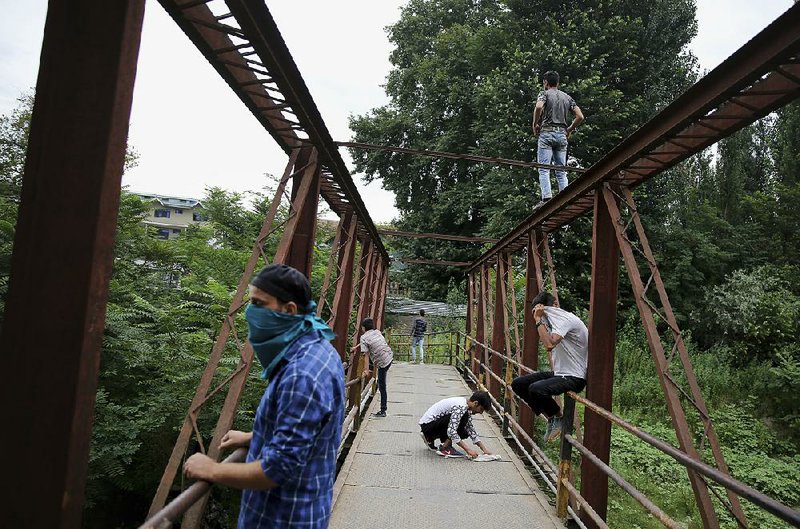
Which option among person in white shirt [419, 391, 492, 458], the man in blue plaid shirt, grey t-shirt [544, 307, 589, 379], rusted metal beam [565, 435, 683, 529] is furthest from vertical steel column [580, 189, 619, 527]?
the man in blue plaid shirt

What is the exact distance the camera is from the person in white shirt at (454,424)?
6.62 meters

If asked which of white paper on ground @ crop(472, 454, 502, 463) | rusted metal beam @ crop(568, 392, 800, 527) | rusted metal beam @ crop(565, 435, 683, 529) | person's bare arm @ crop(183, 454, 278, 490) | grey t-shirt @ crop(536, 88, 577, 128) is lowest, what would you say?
white paper on ground @ crop(472, 454, 502, 463)

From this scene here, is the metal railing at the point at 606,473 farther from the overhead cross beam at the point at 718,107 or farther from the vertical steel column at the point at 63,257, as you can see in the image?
the vertical steel column at the point at 63,257

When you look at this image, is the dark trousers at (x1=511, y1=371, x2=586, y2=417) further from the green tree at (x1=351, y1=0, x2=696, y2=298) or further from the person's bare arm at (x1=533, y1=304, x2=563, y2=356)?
the green tree at (x1=351, y1=0, x2=696, y2=298)

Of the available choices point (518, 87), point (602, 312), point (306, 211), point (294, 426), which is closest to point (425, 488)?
point (602, 312)

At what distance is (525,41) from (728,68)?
16230 millimetres

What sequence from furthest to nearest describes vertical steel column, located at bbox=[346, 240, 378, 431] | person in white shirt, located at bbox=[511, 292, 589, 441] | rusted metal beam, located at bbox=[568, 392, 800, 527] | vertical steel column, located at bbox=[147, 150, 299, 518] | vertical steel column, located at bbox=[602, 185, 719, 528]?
vertical steel column, located at bbox=[346, 240, 378, 431] → person in white shirt, located at bbox=[511, 292, 589, 441] → vertical steel column, located at bbox=[602, 185, 719, 528] → vertical steel column, located at bbox=[147, 150, 299, 518] → rusted metal beam, located at bbox=[568, 392, 800, 527]

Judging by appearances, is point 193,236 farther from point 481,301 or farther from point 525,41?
point 525,41

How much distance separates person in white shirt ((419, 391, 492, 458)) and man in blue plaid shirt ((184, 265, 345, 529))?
475 cm

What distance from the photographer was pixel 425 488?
18.2ft

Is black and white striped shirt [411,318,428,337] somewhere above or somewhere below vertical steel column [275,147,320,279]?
below

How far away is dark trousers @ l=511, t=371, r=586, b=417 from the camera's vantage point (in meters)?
5.30

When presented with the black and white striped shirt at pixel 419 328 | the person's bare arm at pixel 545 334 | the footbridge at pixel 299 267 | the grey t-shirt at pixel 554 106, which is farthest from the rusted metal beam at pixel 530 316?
the black and white striped shirt at pixel 419 328

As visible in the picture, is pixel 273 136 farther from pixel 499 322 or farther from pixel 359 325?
pixel 499 322
